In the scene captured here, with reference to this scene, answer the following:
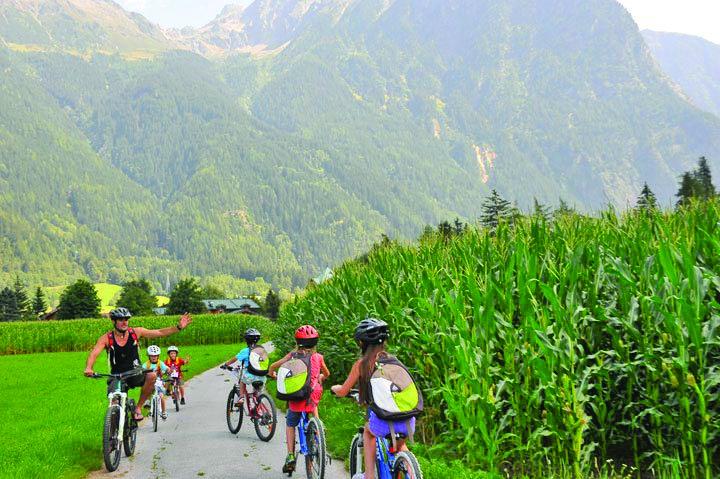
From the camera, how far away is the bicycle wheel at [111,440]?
32.6 ft

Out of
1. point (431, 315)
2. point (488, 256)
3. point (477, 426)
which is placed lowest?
point (477, 426)

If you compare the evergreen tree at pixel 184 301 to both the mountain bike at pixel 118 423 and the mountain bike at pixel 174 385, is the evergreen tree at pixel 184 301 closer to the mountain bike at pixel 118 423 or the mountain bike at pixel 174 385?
the mountain bike at pixel 174 385

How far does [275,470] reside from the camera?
1002 cm

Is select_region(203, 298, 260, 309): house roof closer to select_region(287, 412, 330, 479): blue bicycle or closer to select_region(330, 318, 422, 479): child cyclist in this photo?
select_region(287, 412, 330, 479): blue bicycle

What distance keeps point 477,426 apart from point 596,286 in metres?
2.21

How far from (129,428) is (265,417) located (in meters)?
2.45

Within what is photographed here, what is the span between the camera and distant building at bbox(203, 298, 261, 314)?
151 m

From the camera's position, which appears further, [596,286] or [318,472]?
[318,472]

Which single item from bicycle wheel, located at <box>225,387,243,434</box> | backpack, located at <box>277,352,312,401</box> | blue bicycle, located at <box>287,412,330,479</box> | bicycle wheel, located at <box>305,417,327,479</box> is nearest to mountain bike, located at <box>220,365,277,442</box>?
bicycle wheel, located at <box>225,387,243,434</box>

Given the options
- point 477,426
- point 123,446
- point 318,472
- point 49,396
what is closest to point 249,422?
point 123,446

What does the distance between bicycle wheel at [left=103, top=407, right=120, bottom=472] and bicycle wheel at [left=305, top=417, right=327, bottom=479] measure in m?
3.09

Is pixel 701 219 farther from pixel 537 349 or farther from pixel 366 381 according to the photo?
pixel 366 381

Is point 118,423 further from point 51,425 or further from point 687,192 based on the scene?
point 687,192

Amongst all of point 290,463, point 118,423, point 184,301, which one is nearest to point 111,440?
point 118,423
